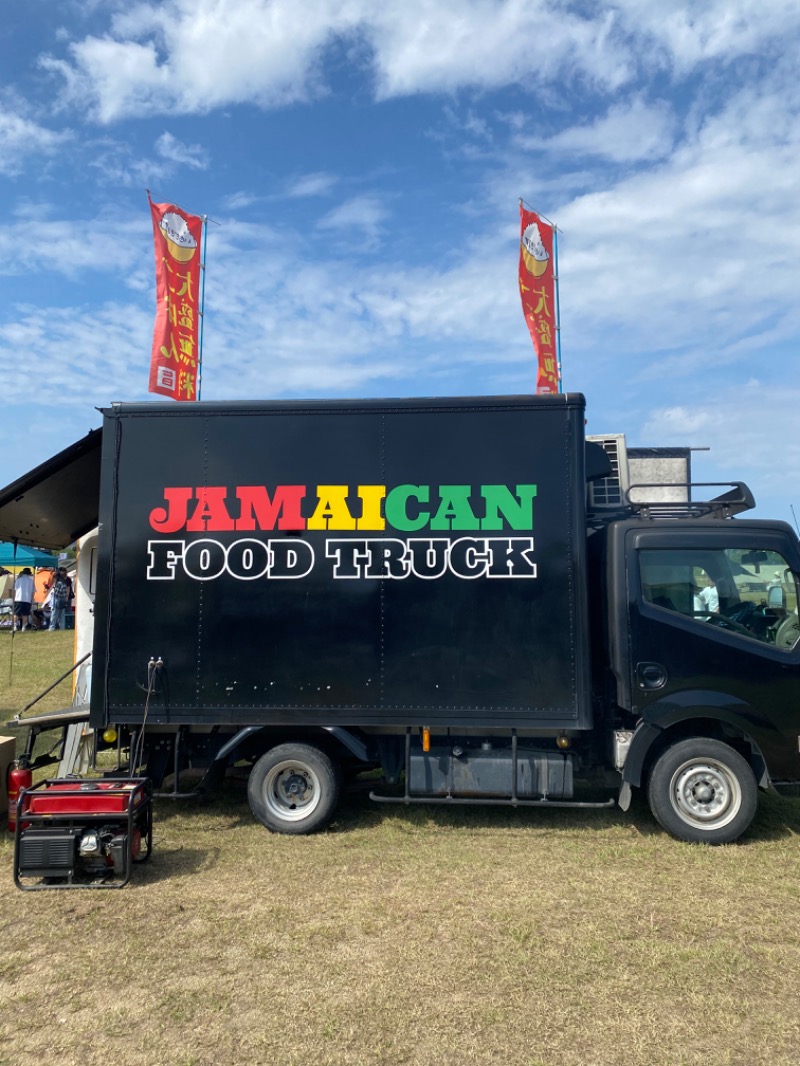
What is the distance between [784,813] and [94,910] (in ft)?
18.7

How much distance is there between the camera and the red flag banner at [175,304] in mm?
13164

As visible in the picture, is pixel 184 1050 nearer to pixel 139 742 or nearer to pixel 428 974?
pixel 428 974

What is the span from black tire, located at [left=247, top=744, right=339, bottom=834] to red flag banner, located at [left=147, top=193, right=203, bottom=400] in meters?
8.41

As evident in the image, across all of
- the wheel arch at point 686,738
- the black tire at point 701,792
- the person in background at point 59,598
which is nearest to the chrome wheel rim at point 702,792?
the black tire at point 701,792

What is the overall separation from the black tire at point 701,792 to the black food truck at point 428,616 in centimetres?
2

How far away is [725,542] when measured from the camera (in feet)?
20.7

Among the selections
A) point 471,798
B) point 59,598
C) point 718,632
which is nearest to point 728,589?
point 718,632

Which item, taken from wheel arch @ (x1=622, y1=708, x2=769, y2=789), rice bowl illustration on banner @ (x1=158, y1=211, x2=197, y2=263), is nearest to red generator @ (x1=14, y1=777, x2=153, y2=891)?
wheel arch @ (x1=622, y1=708, x2=769, y2=789)

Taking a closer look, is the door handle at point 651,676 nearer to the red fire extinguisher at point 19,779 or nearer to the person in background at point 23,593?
the red fire extinguisher at point 19,779

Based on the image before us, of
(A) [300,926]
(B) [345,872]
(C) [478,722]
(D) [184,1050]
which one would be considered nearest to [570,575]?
(C) [478,722]

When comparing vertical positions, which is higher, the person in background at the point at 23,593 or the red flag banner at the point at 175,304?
the red flag banner at the point at 175,304

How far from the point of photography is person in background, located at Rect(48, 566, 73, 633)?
81.2 feet

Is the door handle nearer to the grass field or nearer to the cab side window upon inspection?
the cab side window

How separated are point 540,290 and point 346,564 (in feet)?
38.1
